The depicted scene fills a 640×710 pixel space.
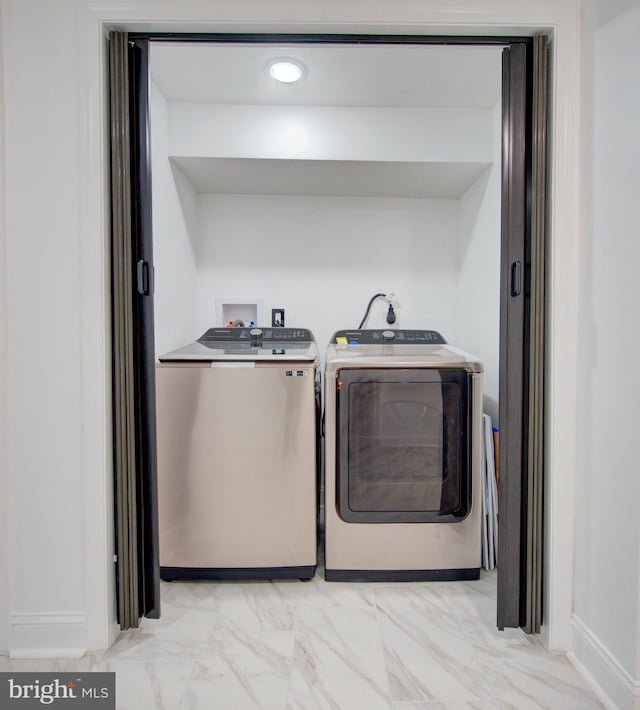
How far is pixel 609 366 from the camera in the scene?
4.15 feet

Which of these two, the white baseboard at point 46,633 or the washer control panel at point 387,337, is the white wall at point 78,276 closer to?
the white baseboard at point 46,633

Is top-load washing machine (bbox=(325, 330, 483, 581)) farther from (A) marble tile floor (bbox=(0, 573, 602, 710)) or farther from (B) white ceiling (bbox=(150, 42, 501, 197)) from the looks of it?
(B) white ceiling (bbox=(150, 42, 501, 197))

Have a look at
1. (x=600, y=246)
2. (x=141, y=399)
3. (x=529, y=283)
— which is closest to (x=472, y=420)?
(x=529, y=283)

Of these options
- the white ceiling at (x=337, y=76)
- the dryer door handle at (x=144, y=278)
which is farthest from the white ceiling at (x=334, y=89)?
the dryer door handle at (x=144, y=278)

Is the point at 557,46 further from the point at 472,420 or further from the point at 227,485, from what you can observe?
the point at 227,485

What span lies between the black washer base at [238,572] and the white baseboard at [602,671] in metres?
0.96

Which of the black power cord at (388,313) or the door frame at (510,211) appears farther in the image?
the black power cord at (388,313)

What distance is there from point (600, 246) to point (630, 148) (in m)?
0.27

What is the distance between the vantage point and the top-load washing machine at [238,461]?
1.81m

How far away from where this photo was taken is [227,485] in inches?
71.7

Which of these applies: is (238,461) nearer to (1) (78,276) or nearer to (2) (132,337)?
(2) (132,337)

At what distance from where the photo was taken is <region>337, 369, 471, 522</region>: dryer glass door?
72.4 inches

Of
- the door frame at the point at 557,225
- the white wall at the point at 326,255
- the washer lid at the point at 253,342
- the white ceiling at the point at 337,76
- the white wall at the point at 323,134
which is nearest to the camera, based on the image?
the door frame at the point at 557,225

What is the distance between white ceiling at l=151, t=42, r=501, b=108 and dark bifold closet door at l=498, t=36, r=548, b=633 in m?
0.40
